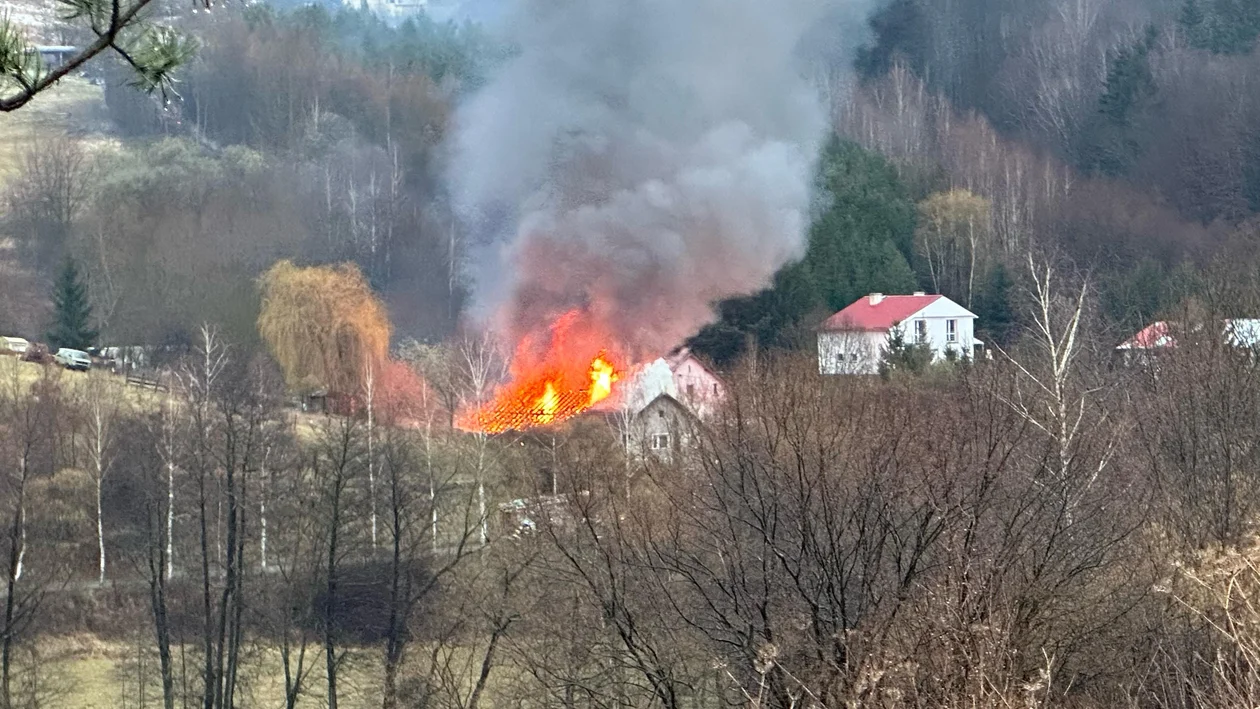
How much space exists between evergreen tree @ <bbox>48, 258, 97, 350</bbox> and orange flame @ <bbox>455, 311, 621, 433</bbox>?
59.2ft

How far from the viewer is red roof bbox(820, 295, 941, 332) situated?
143 feet

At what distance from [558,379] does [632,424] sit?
8.49 ft

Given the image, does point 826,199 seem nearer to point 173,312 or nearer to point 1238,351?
point 1238,351

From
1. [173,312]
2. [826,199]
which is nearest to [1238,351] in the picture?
[826,199]

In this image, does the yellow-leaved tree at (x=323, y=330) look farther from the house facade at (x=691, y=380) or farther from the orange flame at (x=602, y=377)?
the house facade at (x=691, y=380)

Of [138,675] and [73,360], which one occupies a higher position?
[73,360]

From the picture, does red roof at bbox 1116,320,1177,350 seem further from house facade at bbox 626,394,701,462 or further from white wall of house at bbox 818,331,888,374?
house facade at bbox 626,394,701,462

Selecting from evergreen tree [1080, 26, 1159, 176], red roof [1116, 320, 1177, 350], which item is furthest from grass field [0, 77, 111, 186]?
red roof [1116, 320, 1177, 350]

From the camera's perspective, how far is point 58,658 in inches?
1180

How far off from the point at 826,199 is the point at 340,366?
49.4 feet

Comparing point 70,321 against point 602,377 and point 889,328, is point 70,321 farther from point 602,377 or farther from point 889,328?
point 889,328

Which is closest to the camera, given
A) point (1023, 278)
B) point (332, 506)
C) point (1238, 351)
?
point (1238, 351)

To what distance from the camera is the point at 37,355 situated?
44875mm

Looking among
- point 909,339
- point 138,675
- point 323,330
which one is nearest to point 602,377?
point 138,675
